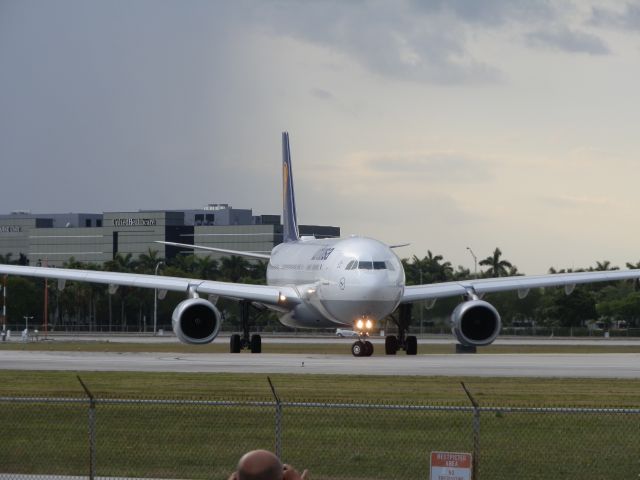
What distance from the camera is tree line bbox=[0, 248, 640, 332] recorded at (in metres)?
120

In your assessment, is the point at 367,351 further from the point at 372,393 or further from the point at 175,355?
the point at 372,393

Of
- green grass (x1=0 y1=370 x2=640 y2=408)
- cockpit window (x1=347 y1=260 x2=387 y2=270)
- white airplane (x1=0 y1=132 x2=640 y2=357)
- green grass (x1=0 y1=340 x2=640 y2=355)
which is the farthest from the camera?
green grass (x1=0 y1=340 x2=640 y2=355)

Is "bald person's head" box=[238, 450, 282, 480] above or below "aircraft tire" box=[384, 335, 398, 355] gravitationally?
above

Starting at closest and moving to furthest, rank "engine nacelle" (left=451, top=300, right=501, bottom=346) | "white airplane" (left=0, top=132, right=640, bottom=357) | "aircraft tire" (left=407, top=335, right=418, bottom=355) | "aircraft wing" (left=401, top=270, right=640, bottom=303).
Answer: "white airplane" (left=0, top=132, right=640, bottom=357) → "engine nacelle" (left=451, top=300, right=501, bottom=346) → "aircraft tire" (left=407, top=335, right=418, bottom=355) → "aircraft wing" (left=401, top=270, right=640, bottom=303)

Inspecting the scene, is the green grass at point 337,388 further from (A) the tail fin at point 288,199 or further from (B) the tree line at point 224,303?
(B) the tree line at point 224,303

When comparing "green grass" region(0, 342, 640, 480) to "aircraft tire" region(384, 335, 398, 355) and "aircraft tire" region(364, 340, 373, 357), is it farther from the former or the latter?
"aircraft tire" region(384, 335, 398, 355)

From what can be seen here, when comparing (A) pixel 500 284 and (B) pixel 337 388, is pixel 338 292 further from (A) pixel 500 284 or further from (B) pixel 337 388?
(B) pixel 337 388

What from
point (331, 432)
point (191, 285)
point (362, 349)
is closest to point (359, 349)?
point (362, 349)

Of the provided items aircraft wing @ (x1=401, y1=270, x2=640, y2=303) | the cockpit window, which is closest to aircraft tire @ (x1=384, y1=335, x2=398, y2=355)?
aircraft wing @ (x1=401, y1=270, x2=640, y2=303)

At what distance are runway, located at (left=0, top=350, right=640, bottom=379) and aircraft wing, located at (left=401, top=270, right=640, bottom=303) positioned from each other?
3.04m

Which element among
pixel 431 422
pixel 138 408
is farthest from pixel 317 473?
pixel 138 408

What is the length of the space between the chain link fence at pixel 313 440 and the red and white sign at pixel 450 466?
1.89 meters

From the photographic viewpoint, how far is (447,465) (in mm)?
16125

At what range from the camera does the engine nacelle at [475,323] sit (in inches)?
2050
